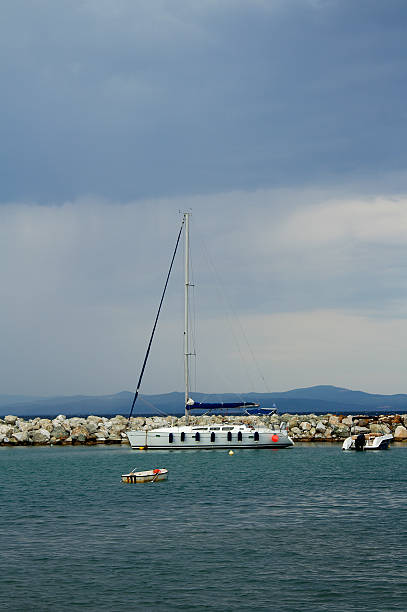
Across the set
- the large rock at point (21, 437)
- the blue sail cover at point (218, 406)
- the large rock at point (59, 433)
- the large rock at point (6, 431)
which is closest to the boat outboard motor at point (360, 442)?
the blue sail cover at point (218, 406)

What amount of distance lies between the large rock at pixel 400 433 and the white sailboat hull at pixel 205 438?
24.1m

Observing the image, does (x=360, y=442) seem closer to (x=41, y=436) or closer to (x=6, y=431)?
(x=41, y=436)

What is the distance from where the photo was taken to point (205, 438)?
70.6m

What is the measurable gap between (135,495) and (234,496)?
599 cm

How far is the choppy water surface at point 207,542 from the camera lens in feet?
65.9

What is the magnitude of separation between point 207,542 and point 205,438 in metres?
43.7

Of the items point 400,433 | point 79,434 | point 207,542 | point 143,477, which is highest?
point 79,434

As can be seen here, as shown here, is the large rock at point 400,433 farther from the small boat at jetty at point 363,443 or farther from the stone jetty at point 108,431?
the small boat at jetty at point 363,443

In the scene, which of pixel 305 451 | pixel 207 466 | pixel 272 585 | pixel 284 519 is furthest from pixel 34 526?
pixel 305 451

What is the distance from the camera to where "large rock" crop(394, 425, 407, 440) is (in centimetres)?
9023

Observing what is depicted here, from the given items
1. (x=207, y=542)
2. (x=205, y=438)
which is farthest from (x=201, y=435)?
(x=207, y=542)

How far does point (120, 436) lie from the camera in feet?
298

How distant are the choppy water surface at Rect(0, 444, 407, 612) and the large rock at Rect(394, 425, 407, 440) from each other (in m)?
38.8

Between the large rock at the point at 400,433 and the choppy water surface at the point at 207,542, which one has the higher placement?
the large rock at the point at 400,433
